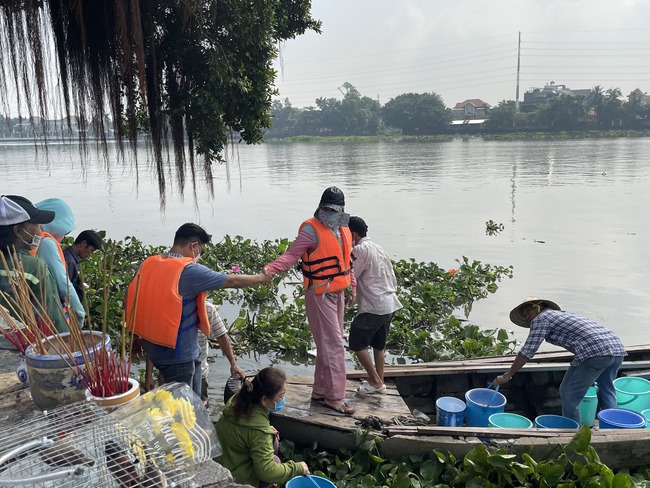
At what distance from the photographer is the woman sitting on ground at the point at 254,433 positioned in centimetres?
338

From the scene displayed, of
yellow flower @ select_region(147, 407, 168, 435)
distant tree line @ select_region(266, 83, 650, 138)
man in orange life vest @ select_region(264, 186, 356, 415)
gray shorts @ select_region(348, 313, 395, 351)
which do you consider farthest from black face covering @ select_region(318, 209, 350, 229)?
distant tree line @ select_region(266, 83, 650, 138)

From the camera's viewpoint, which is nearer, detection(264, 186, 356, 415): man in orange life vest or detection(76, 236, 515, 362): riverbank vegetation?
detection(264, 186, 356, 415): man in orange life vest

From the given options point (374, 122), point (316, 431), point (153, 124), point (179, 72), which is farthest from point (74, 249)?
point (374, 122)

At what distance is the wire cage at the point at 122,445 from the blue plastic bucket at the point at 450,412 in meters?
3.50

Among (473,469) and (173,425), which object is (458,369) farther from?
(173,425)

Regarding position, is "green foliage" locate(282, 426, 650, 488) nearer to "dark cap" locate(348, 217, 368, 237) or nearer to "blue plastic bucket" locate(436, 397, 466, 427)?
"blue plastic bucket" locate(436, 397, 466, 427)

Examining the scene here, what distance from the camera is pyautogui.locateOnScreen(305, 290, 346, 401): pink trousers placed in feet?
15.2

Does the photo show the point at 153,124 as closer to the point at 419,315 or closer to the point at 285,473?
the point at 285,473

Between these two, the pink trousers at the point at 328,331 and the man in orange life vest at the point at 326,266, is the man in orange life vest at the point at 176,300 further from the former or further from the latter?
the pink trousers at the point at 328,331

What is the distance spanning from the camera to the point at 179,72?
4883 mm

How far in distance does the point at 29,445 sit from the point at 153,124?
11.4 feet

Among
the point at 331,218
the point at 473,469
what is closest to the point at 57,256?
the point at 331,218

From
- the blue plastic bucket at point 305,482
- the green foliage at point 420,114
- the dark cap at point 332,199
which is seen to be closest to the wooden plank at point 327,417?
the blue plastic bucket at point 305,482

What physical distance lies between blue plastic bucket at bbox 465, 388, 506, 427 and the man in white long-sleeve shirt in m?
0.96
